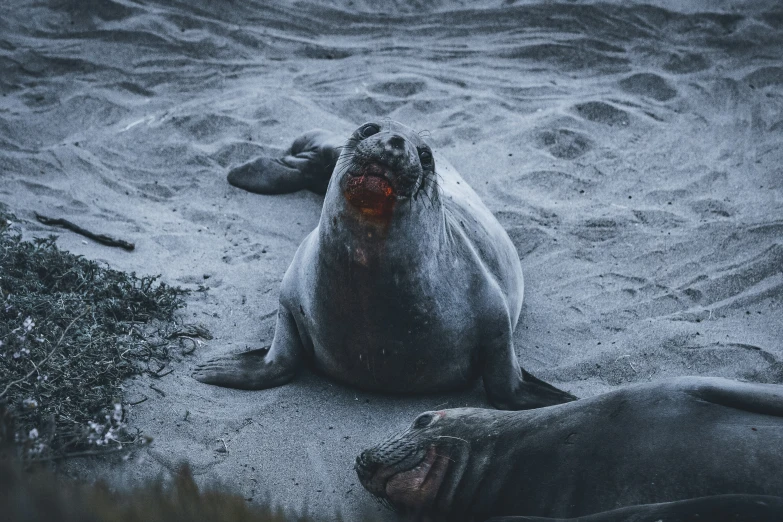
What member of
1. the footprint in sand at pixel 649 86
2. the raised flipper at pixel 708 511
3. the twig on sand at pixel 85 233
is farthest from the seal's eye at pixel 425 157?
the footprint in sand at pixel 649 86

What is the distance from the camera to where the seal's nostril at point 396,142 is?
3174 mm

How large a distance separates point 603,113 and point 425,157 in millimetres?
3579

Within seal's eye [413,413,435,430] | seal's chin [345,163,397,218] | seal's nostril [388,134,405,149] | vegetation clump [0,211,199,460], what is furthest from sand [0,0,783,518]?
seal's nostril [388,134,405,149]

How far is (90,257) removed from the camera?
Answer: 4539mm

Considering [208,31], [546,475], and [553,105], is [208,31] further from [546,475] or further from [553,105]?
[546,475]

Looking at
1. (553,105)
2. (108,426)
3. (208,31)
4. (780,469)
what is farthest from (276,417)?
(208,31)

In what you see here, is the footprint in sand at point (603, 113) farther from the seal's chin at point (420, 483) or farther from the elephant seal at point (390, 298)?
the seal's chin at point (420, 483)

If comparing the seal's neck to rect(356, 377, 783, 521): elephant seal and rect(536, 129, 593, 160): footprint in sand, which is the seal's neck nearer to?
rect(356, 377, 783, 521): elephant seal

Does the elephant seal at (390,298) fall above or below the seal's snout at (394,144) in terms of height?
below

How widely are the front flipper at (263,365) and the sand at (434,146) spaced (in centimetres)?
6

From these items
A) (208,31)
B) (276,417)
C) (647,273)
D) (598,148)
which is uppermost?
(208,31)

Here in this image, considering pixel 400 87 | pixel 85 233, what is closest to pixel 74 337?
pixel 85 233

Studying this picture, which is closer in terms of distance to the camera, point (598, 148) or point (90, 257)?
point (90, 257)

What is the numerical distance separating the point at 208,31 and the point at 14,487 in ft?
23.5
